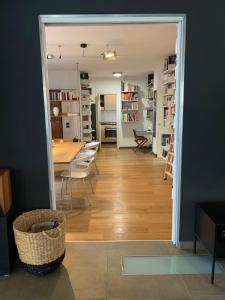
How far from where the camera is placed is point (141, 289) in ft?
6.73

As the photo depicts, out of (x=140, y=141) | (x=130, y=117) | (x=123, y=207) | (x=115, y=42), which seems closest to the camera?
(x=123, y=207)

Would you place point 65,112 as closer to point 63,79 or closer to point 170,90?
point 63,79

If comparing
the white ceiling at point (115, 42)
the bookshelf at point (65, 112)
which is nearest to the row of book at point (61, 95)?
the bookshelf at point (65, 112)

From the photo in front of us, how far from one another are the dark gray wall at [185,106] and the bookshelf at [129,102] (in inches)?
273

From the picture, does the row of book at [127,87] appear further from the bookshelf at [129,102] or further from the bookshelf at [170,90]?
the bookshelf at [170,90]

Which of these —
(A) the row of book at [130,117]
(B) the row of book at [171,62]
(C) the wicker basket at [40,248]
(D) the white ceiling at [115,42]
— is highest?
(D) the white ceiling at [115,42]

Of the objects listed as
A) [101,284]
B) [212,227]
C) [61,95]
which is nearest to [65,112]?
[61,95]

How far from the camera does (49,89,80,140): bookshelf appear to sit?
7336 millimetres

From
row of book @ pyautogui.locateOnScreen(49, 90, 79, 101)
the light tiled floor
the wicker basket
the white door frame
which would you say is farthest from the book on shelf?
the wicker basket

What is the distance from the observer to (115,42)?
4.59 m

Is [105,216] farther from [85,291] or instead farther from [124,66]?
[124,66]

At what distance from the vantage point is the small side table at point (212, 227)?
80.6 inches

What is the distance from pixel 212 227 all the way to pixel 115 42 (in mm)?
3630

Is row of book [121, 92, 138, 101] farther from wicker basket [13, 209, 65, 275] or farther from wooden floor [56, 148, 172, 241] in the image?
wicker basket [13, 209, 65, 275]
